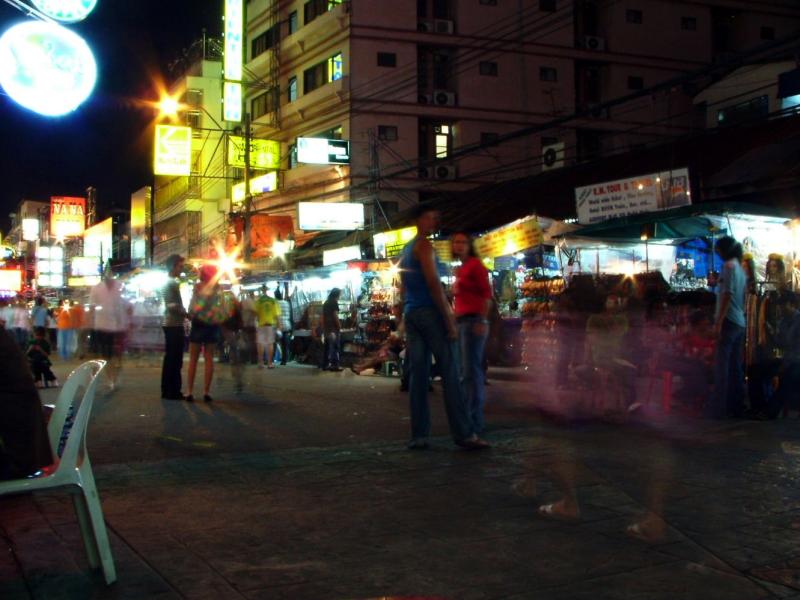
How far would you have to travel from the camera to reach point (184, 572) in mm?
3643

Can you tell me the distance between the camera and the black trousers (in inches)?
413

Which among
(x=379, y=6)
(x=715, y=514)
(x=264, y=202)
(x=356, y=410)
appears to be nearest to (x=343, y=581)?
(x=715, y=514)

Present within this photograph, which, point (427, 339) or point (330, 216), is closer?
point (427, 339)

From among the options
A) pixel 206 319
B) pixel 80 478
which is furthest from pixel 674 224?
pixel 80 478

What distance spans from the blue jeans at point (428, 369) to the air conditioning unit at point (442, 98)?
90.1ft

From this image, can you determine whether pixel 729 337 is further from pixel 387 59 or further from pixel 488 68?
pixel 488 68

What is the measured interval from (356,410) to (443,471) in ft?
12.4

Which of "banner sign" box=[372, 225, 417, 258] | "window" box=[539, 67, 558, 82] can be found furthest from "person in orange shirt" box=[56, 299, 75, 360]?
"window" box=[539, 67, 558, 82]

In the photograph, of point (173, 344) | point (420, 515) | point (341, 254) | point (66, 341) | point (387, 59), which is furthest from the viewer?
point (387, 59)

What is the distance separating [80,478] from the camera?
3318mm

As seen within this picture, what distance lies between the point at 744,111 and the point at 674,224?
797 inches

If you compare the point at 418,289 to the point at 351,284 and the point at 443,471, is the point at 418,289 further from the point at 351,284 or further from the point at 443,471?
the point at 351,284

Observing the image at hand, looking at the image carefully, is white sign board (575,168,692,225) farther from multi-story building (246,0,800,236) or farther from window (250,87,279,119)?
window (250,87,279,119)

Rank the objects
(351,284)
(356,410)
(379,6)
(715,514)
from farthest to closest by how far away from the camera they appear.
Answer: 1. (379,6)
2. (351,284)
3. (356,410)
4. (715,514)
